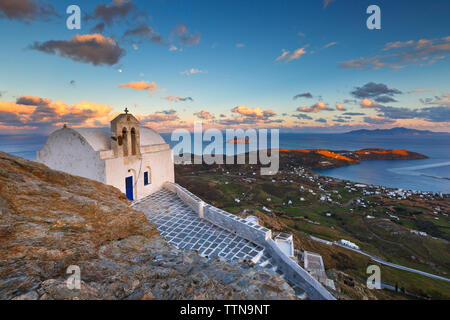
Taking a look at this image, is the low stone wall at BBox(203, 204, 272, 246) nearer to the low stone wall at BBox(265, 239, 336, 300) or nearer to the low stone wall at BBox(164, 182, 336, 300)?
the low stone wall at BBox(164, 182, 336, 300)

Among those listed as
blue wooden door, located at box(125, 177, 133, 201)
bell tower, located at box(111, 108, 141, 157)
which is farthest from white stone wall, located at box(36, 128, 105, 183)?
blue wooden door, located at box(125, 177, 133, 201)

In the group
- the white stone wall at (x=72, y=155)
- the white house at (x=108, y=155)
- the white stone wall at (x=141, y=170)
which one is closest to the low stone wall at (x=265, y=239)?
the white stone wall at (x=141, y=170)

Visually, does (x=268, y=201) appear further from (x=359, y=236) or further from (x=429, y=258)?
(x=429, y=258)

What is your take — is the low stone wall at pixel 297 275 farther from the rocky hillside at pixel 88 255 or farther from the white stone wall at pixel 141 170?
the white stone wall at pixel 141 170

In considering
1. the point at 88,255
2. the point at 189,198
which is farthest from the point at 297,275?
the point at 189,198

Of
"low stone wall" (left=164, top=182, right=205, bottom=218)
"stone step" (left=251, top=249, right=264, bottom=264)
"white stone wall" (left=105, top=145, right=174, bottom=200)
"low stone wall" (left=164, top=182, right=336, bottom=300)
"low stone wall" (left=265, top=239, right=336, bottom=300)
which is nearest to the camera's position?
"low stone wall" (left=265, top=239, right=336, bottom=300)

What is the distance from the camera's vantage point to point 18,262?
306 centimetres

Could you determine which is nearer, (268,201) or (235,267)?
(235,267)

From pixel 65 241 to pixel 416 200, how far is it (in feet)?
285

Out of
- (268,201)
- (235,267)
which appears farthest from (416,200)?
(235,267)

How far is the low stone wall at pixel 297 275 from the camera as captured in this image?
5863 mm

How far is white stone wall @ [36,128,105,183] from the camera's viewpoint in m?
11.4

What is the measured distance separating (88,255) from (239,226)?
6588 millimetres

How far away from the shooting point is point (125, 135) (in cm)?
1260
